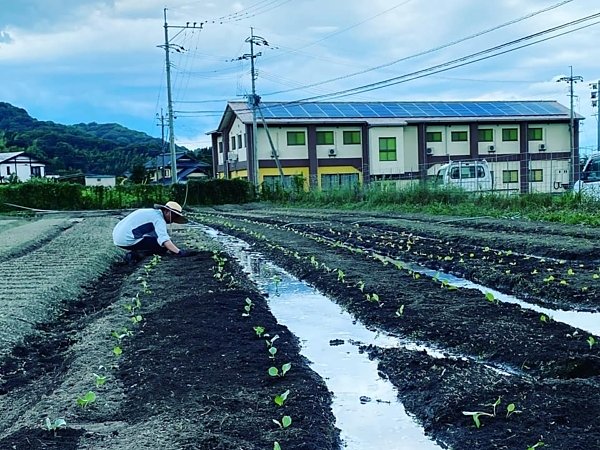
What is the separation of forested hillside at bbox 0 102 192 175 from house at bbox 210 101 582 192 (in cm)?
2600

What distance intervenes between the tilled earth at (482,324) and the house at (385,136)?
24.5 m

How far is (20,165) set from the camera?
56.8 meters

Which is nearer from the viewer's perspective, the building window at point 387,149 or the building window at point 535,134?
the building window at point 387,149

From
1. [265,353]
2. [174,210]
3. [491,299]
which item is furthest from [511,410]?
[174,210]

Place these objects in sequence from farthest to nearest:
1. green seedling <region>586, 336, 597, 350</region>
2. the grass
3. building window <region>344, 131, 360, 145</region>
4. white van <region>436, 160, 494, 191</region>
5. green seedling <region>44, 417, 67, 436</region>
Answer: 1. building window <region>344, 131, 360, 145</region>
2. white van <region>436, 160, 494, 191</region>
3. the grass
4. green seedling <region>586, 336, 597, 350</region>
5. green seedling <region>44, 417, 67, 436</region>

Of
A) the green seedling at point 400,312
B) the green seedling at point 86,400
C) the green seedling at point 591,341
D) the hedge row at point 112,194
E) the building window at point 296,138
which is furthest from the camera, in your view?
the building window at point 296,138

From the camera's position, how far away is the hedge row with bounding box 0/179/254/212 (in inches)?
1223

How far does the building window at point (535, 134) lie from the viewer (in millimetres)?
38162

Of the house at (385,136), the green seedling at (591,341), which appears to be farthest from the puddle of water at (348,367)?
the house at (385,136)

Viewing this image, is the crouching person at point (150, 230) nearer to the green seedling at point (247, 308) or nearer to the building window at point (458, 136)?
the green seedling at point (247, 308)

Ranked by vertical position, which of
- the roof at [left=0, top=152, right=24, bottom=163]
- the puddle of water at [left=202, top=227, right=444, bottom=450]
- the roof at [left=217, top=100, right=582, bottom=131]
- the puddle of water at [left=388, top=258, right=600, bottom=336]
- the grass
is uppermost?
the roof at [left=217, top=100, right=582, bottom=131]

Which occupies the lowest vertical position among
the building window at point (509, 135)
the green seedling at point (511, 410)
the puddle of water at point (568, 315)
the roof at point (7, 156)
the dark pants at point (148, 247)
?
the puddle of water at point (568, 315)

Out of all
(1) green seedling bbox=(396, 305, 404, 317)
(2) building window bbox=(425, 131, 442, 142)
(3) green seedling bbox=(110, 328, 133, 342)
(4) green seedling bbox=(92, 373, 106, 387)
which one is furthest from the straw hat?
(2) building window bbox=(425, 131, 442, 142)

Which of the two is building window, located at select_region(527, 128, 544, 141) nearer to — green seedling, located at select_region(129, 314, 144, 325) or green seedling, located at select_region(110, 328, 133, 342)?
green seedling, located at select_region(129, 314, 144, 325)
